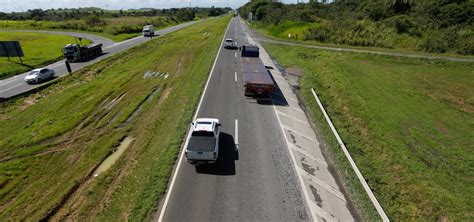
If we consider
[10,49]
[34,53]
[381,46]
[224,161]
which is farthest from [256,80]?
[34,53]

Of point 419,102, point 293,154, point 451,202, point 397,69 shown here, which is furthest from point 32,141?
point 397,69

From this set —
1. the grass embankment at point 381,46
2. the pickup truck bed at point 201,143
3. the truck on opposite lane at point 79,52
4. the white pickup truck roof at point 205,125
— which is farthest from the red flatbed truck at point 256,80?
the grass embankment at point 381,46

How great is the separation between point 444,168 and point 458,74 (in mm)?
25812

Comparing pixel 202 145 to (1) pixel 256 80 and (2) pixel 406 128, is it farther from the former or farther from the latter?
(2) pixel 406 128

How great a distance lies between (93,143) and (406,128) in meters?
23.2

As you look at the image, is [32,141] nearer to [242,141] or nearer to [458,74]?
[242,141]

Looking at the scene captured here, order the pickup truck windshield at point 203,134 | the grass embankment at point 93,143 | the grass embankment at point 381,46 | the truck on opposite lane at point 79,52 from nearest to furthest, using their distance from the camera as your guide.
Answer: the grass embankment at point 93,143 → the pickup truck windshield at point 203,134 → the truck on opposite lane at point 79,52 → the grass embankment at point 381,46

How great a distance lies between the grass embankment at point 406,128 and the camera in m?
12.8

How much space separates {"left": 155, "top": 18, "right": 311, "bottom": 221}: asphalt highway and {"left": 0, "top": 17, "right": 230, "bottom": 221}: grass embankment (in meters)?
1.48

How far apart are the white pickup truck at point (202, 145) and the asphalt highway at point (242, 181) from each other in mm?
880

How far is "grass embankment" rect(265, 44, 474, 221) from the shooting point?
1279cm

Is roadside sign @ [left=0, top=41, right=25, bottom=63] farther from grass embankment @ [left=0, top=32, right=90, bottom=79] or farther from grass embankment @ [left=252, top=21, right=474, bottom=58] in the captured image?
grass embankment @ [left=252, top=21, right=474, bottom=58]

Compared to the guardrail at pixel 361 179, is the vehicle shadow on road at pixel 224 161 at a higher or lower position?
lower

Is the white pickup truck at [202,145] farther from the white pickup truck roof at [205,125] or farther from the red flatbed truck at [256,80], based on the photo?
the red flatbed truck at [256,80]
